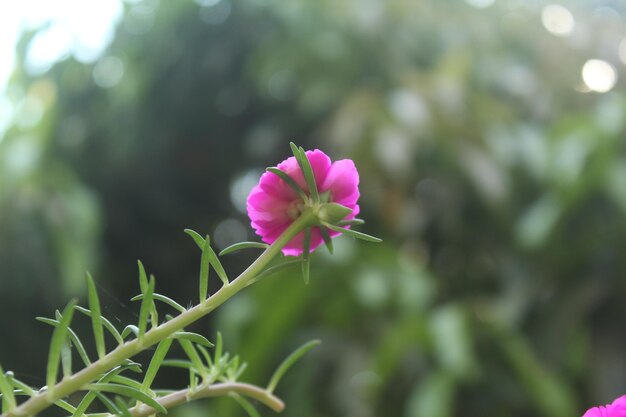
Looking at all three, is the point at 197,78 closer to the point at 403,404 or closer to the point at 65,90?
the point at 65,90

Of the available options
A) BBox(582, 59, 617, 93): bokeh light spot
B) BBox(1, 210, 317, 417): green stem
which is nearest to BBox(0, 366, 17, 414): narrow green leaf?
BBox(1, 210, 317, 417): green stem

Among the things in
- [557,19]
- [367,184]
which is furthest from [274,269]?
[557,19]

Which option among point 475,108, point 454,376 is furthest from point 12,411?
point 475,108

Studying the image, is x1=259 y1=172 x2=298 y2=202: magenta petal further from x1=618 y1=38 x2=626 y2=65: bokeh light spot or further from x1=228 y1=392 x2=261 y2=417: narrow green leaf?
x1=618 y1=38 x2=626 y2=65: bokeh light spot

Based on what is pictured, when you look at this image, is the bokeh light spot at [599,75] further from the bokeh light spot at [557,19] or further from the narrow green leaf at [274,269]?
the narrow green leaf at [274,269]

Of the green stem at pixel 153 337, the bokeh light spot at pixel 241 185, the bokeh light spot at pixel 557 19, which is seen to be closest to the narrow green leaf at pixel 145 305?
the green stem at pixel 153 337

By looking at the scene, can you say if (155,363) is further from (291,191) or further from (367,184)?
(367,184)

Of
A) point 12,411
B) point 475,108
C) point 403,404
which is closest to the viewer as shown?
point 12,411
